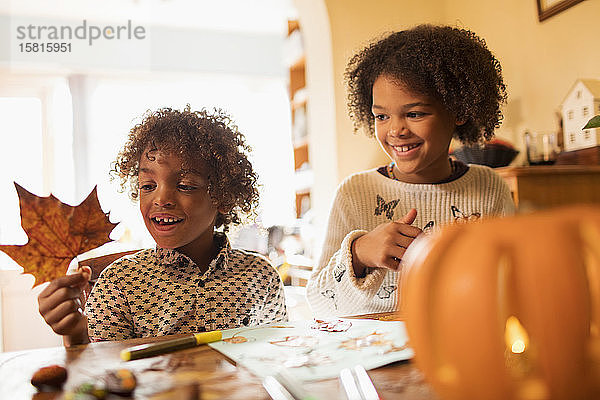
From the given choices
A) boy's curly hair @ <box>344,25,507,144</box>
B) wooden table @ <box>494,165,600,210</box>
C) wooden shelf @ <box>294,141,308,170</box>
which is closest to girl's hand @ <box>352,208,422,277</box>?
boy's curly hair @ <box>344,25,507,144</box>

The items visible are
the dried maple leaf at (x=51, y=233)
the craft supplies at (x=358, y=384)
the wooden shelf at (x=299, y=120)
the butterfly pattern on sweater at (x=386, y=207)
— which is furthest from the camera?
the wooden shelf at (x=299, y=120)

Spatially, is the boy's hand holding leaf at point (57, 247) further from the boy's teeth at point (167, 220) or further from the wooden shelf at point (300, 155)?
the wooden shelf at point (300, 155)

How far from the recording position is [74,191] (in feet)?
14.5

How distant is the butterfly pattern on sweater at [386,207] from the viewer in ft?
3.69

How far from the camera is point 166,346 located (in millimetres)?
558

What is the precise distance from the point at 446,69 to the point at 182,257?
587 millimetres

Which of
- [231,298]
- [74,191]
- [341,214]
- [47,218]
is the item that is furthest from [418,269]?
[74,191]

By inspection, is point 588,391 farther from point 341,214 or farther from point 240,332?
point 341,214

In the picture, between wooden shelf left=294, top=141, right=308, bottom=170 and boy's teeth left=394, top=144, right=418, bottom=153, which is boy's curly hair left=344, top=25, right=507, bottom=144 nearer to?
boy's teeth left=394, top=144, right=418, bottom=153

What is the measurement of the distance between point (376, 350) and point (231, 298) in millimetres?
410

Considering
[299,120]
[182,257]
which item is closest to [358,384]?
[182,257]

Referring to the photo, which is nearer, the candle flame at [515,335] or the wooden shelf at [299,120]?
the candle flame at [515,335]

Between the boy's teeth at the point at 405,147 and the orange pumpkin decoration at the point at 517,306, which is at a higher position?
the boy's teeth at the point at 405,147

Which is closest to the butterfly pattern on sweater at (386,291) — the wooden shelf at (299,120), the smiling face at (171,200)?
the smiling face at (171,200)
